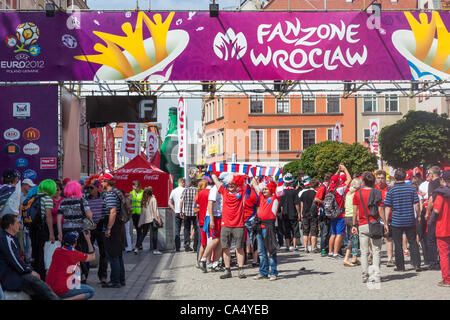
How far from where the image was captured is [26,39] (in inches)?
565

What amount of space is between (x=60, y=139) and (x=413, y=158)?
2626 cm

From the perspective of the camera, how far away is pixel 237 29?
1462 centimetres

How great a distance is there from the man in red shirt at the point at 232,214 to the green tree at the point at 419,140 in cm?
2704

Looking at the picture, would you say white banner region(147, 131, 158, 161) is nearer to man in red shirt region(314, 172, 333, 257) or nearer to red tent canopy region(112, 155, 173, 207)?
red tent canopy region(112, 155, 173, 207)

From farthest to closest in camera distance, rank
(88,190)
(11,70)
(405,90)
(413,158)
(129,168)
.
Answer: (413,158) → (129,168) → (405,90) → (11,70) → (88,190)

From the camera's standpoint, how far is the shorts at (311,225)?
14130 mm

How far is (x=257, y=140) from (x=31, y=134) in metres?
49.1

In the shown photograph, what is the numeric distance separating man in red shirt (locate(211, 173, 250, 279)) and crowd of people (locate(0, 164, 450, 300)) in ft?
0.06

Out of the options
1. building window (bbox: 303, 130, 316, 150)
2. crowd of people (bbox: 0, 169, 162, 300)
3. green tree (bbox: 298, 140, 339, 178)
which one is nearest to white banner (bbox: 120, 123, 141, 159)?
crowd of people (bbox: 0, 169, 162, 300)

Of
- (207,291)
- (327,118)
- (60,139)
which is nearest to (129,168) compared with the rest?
(60,139)

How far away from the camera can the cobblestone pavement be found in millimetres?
8430

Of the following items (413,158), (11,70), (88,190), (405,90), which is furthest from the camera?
(413,158)

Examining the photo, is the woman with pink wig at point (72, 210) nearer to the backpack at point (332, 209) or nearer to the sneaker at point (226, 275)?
the sneaker at point (226, 275)

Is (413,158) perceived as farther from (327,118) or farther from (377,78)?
A: (327,118)
